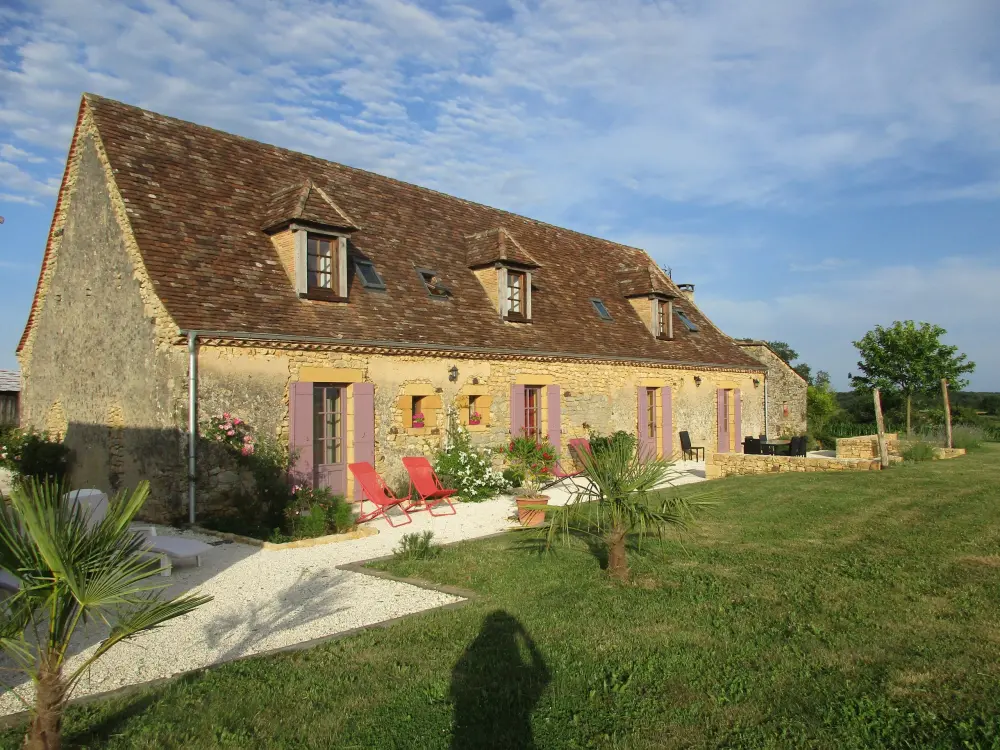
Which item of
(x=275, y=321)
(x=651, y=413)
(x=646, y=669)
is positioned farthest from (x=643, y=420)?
(x=646, y=669)

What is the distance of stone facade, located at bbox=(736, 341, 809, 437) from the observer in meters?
24.9

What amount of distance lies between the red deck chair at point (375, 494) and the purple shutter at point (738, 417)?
467 inches

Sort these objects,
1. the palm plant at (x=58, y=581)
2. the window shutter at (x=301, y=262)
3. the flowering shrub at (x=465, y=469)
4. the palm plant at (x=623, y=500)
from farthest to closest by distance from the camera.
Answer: the flowering shrub at (x=465, y=469) → the window shutter at (x=301, y=262) → the palm plant at (x=623, y=500) → the palm plant at (x=58, y=581)

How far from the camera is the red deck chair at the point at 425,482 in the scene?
1145cm

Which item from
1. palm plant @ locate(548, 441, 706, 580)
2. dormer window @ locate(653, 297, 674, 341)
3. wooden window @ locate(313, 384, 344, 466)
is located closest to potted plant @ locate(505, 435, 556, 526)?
wooden window @ locate(313, 384, 344, 466)

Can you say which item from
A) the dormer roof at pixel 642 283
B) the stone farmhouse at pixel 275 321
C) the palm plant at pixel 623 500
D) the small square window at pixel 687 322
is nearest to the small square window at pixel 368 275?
the stone farmhouse at pixel 275 321

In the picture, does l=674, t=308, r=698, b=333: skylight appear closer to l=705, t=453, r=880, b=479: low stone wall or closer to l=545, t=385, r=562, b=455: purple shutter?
l=705, t=453, r=880, b=479: low stone wall

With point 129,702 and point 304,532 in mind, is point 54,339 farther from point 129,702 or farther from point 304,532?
point 129,702

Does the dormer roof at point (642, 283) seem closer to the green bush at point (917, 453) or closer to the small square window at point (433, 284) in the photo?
the small square window at point (433, 284)

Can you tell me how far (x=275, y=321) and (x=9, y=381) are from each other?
1412cm

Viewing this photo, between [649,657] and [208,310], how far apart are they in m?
7.87

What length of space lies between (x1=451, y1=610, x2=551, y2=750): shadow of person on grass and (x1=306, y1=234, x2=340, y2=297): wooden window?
25.9 ft

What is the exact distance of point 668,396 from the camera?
18141 mm

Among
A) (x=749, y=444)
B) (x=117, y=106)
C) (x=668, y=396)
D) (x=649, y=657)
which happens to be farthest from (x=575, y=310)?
(x=649, y=657)
